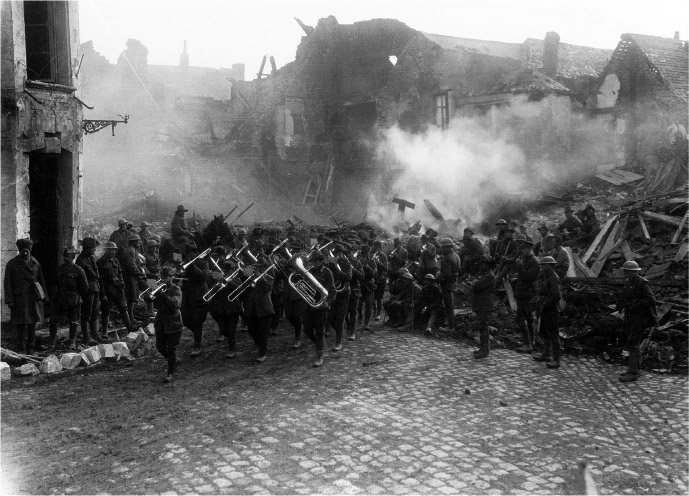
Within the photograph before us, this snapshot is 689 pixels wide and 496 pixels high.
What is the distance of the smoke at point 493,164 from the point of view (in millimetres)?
24609

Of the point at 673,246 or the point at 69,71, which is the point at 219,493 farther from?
the point at 673,246

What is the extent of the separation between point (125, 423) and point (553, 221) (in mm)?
17629

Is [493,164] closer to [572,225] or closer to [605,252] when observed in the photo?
[572,225]

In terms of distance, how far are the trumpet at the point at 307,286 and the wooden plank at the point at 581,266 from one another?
23.3 ft

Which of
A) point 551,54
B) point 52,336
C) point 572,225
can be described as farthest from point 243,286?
point 551,54

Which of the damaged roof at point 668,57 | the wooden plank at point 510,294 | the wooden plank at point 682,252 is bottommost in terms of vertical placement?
the wooden plank at point 510,294

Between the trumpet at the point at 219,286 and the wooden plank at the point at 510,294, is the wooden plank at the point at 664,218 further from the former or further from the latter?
the trumpet at the point at 219,286

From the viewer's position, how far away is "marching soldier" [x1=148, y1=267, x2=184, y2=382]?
30.7ft

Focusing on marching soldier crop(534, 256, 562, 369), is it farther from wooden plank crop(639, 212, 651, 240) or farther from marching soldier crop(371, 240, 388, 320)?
wooden plank crop(639, 212, 651, 240)

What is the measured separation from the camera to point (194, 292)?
10594 millimetres

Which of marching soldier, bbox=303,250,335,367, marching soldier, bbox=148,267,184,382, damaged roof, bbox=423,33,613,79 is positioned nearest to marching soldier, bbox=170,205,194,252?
marching soldier, bbox=303,250,335,367

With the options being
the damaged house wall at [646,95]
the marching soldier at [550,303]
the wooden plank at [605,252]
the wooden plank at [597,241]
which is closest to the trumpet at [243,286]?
the marching soldier at [550,303]

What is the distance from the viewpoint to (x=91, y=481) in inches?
241

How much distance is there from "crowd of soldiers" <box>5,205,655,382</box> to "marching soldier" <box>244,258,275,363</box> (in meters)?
0.02
